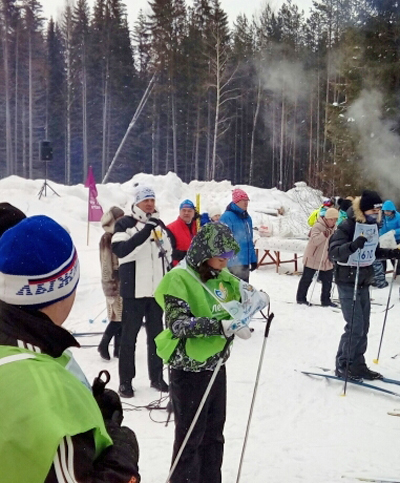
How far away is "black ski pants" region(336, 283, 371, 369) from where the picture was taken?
4.68 m

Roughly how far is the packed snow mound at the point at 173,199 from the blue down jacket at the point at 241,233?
6.54 metres

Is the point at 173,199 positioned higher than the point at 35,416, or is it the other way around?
the point at 173,199

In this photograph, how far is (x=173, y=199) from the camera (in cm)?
2175

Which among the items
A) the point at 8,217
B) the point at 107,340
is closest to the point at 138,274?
the point at 107,340

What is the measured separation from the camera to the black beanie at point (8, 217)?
2393 mm

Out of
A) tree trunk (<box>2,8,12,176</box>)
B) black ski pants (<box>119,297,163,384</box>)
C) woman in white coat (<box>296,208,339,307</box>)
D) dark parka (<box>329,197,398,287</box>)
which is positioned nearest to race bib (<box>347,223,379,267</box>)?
dark parka (<box>329,197,398,287</box>)

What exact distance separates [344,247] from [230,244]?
209 cm

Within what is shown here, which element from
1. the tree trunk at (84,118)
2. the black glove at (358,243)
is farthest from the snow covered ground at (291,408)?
the tree trunk at (84,118)

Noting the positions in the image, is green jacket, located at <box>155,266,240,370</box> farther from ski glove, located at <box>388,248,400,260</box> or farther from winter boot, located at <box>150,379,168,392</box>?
ski glove, located at <box>388,248,400,260</box>

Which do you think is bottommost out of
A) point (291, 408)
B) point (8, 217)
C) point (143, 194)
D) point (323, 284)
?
point (291, 408)

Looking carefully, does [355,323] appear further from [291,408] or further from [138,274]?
[138,274]

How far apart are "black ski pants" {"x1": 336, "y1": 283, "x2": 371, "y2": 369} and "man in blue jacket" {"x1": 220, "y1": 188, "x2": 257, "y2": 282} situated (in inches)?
76.3

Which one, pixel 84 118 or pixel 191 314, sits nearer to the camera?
pixel 191 314

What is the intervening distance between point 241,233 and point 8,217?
4338 mm
